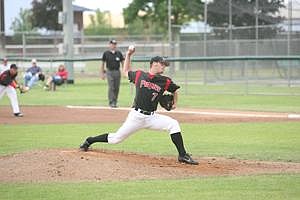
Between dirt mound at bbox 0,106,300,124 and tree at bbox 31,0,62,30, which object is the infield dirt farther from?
tree at bbox 31,0,62,30

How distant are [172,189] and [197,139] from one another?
5736 millimetres

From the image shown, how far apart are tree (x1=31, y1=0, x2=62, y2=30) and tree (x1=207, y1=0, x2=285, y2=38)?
27584mm

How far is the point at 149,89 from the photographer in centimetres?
1053

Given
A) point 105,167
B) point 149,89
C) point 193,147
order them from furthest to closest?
1. point 193,147
2. point 149,89
3. point 105,167

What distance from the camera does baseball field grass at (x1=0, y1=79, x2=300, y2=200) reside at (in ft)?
27.8

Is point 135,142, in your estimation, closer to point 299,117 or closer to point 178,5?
point 299,117

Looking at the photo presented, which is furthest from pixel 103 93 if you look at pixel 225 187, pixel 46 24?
pixel 46 24

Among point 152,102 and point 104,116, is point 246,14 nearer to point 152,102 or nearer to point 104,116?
point 104,116

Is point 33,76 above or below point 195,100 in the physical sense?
above

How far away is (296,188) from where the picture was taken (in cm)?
877

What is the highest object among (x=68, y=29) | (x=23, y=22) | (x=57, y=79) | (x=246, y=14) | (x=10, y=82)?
(x=23, y=22)

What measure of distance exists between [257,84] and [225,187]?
22.7 meters

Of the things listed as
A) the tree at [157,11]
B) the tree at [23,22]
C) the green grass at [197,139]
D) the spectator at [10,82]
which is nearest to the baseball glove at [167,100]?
the green grass at [197,139]

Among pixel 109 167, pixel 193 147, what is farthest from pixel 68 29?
pixel 109 167
